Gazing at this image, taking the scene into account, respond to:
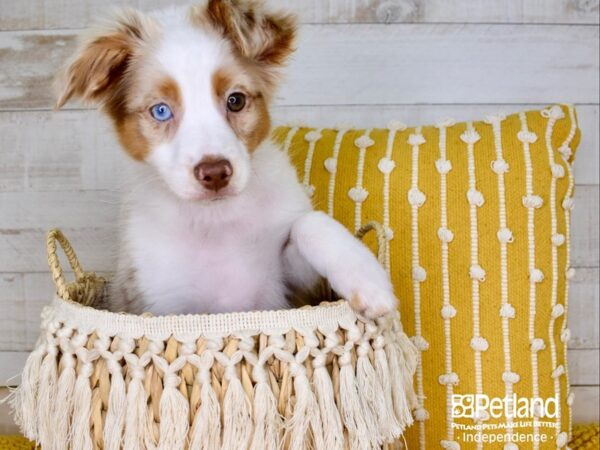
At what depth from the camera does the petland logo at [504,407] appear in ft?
4.97

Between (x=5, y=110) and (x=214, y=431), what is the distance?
1.55m

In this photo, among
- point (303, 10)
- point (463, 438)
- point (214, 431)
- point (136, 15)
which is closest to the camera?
point (214, 431)

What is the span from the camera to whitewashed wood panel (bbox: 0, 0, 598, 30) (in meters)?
2.13

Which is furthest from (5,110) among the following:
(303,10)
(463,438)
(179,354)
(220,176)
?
(463,438)

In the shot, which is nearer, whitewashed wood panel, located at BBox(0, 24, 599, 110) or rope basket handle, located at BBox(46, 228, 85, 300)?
rope basket handle, located at BBox(46, 228, 85, 300)

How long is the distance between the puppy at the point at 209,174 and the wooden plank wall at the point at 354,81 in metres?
0.69

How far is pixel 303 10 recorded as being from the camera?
2129 millimetres

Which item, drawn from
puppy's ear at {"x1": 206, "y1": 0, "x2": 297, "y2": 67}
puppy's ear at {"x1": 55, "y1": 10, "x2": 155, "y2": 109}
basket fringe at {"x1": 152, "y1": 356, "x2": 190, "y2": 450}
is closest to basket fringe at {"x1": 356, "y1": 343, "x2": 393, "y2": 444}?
basket fringe at {"x1": 152, "y1": 356, "x2": 190, "y2": 450}

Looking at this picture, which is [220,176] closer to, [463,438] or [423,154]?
[423,154]

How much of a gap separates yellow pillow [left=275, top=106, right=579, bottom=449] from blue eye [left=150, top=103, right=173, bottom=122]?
1.71 feet

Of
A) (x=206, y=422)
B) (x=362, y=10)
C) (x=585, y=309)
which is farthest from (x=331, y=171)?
(x=585, y=309)

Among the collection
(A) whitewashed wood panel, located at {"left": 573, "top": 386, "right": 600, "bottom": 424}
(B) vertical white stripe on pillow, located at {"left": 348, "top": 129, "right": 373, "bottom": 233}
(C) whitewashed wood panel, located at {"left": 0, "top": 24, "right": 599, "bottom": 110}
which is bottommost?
(A) whitewashed wood panel, located at {"left": 573, "top": 386, "right": 600, "bottom": 424}

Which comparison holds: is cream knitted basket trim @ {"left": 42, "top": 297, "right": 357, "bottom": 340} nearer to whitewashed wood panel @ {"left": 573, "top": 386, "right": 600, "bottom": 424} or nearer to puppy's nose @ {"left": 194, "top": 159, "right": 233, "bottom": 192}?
puppy's nose @ {"left": 194, "top": 159, "right": 233, "bottom": 192}

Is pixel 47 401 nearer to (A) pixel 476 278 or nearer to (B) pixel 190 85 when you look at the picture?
(B) pixel 190 85
